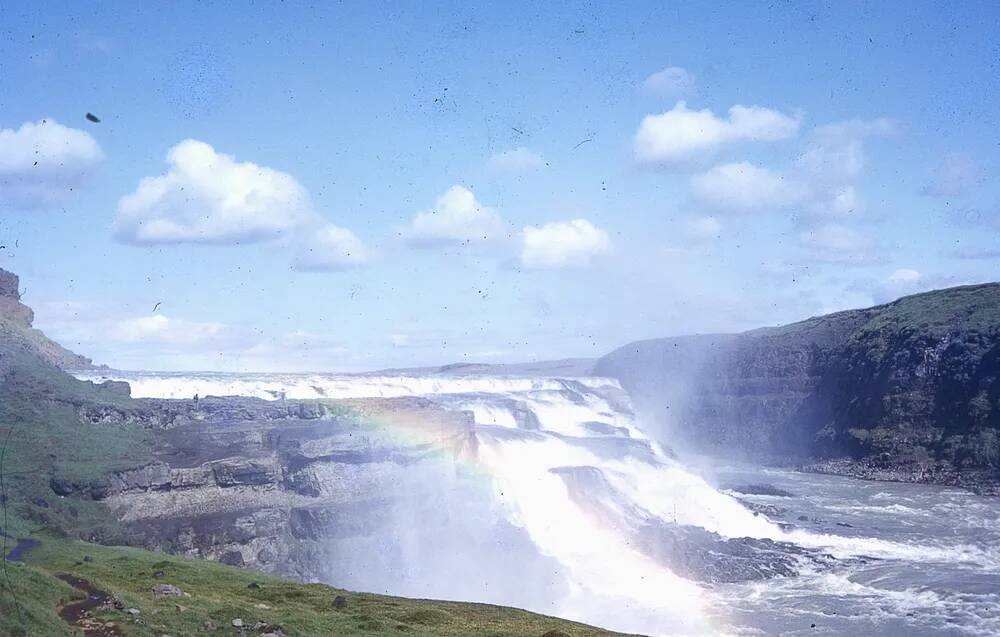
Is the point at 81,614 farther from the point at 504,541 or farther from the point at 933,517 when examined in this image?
the point at 933,517

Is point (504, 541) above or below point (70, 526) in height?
below

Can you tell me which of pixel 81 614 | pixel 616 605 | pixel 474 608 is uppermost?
pixel 81 614

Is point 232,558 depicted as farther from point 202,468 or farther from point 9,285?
point 9,285

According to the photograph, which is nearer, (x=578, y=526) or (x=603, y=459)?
(x=578, y=526)

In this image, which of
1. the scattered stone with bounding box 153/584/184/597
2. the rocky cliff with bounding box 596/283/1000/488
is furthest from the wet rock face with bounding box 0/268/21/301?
the rocky cliff with bounding box 596/283/1000/488

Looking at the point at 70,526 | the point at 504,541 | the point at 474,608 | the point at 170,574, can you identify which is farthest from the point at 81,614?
the point at 504,541

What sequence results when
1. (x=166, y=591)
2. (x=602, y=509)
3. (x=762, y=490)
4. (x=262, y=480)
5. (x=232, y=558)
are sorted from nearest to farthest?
(x=166, y=591) → (x=232, y=558) → (x=262, y=480) → (x=602, y=509) → (x=762, y=490)

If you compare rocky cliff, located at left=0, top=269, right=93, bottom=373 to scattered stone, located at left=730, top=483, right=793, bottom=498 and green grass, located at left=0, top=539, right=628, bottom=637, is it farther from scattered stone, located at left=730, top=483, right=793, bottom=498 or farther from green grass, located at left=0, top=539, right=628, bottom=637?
scattered stone, located at left=730, top=483, right=793, bottom=498

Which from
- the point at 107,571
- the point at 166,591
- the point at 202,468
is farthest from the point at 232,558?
the point at 166,591
